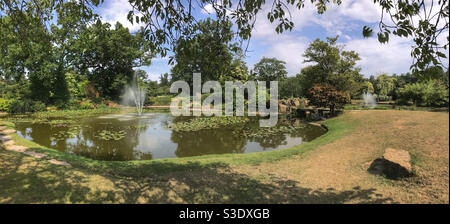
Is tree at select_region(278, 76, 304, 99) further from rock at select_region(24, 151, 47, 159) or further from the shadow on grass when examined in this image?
rock at select_region(24, 151, 47, 159)

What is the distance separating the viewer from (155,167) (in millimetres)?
5305

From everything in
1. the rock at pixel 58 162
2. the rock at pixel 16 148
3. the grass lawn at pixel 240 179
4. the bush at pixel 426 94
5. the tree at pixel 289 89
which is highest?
the tree at pixel 289 89

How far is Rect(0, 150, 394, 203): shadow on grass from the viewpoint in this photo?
3.42m

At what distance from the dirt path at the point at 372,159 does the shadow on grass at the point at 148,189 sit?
29cm

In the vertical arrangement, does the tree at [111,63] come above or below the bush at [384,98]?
Answer: above

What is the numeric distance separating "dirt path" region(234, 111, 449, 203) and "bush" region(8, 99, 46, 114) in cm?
2141

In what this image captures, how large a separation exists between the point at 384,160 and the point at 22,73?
106 ft

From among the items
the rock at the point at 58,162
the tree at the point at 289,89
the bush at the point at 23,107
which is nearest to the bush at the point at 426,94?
the tree at the point at 289,89

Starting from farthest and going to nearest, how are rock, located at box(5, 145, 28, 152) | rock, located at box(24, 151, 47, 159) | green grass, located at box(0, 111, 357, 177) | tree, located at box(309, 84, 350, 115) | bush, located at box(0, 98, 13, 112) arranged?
bush, located at box(0, 98, 13, 112) < tree, located at box(309, 84, 350, 115) < rock, located at box(5, 145, 28, 152) < rock, located at box(24, 151, 47, 159) < green grass, located at box(0, 111, 357, 177)

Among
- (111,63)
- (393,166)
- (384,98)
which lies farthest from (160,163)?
(384,98)

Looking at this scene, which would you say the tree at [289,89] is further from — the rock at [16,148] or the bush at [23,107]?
the rock at [16,148]

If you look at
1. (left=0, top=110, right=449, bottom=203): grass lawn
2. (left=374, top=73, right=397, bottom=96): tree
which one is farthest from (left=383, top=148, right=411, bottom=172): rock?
(left=374, top=73, right=397, bottom=96): tree

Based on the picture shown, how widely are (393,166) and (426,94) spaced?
1644cm

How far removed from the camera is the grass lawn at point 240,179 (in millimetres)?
3559
